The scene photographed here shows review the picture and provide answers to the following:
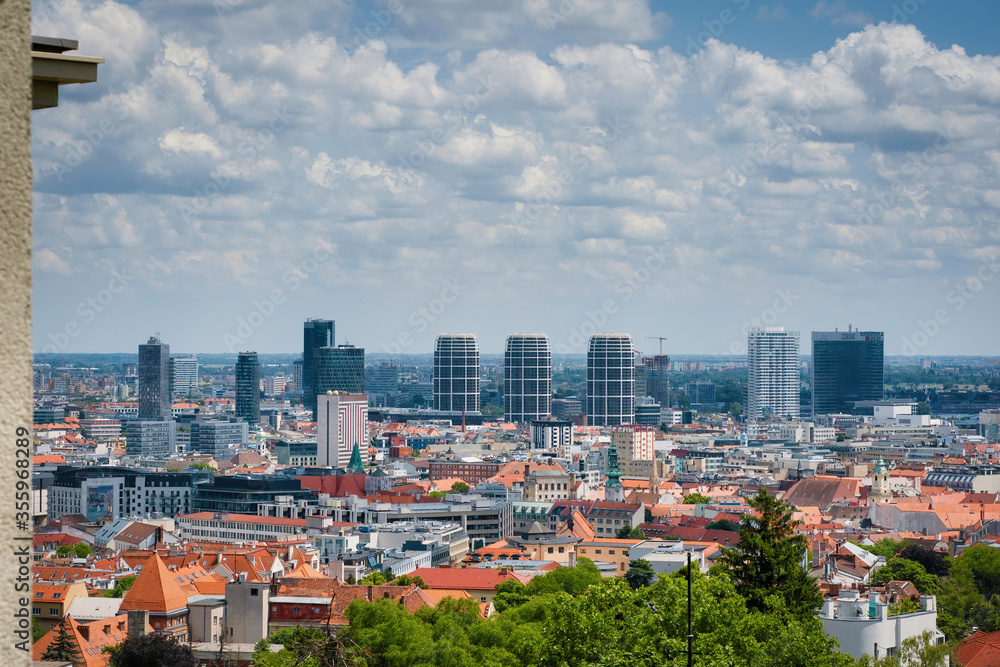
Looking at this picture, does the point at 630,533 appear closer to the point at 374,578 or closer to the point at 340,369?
the point at 374,578

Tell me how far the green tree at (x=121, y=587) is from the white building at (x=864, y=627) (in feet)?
83.1

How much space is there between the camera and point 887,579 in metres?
52.5

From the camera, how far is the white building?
28062 millimetres

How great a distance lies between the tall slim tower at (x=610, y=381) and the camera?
18425 cm

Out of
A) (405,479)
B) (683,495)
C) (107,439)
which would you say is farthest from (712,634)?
(107,439)

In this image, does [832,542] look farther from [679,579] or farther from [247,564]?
[679,579]

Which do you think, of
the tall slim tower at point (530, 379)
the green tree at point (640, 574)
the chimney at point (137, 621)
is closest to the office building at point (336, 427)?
the tall slim tower at point (530, 379)

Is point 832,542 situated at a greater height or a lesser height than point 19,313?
lesser

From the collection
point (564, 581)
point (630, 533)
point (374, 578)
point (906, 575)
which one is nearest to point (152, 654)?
point (564, 581)

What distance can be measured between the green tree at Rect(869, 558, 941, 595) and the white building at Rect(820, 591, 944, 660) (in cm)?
2098

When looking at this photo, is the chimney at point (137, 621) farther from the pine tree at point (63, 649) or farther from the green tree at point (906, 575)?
the green tree at point (906, 575)

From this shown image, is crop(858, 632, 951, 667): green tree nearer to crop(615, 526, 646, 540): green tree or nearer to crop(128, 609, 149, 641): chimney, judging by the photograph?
crop(128, 609, 149, 641): chimney

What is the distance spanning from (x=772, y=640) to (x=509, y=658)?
8.93 metres

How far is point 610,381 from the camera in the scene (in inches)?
7254
